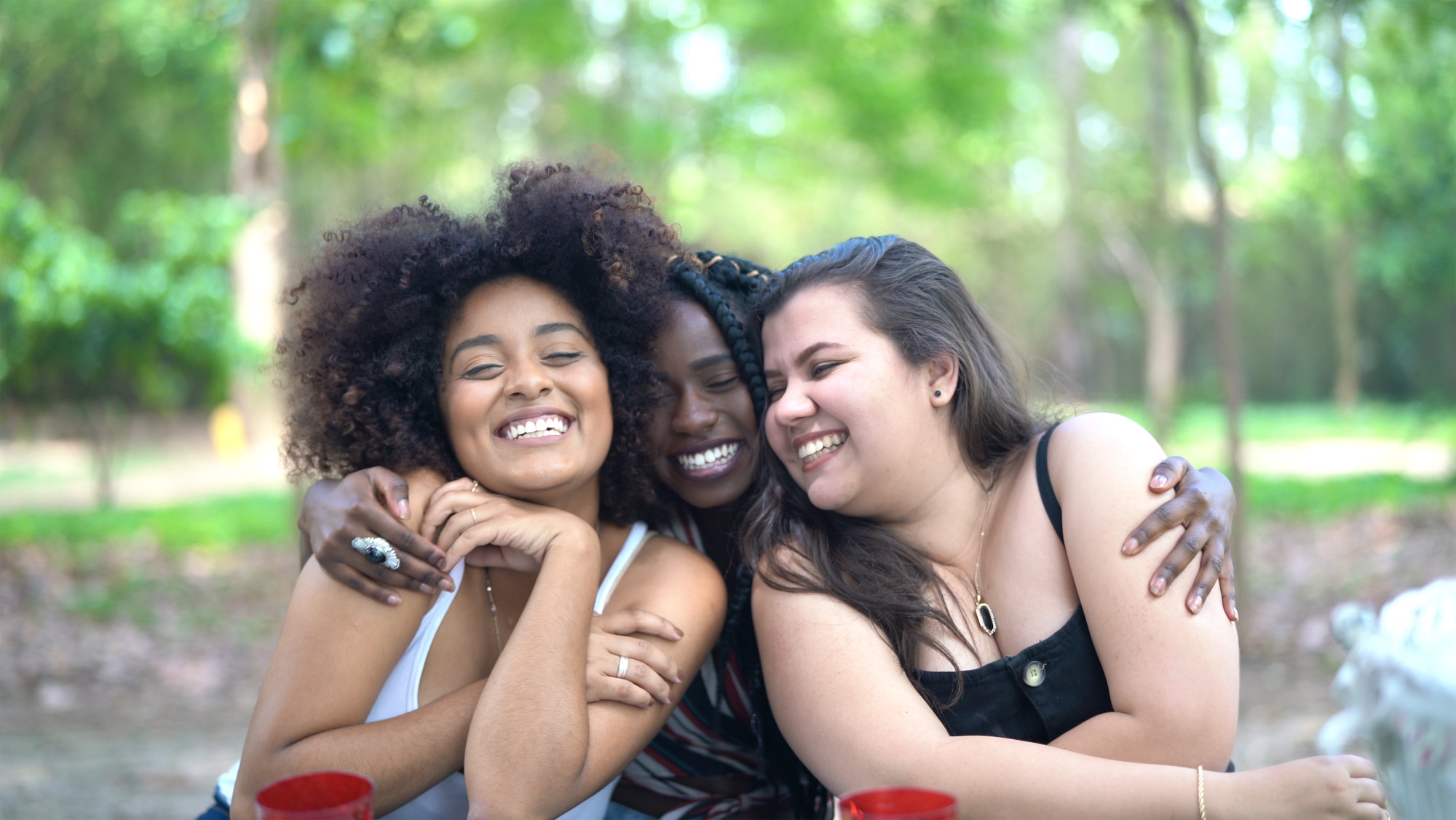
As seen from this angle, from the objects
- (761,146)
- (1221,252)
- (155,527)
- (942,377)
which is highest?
(761,146)

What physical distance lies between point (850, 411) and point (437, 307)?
3.35 ft

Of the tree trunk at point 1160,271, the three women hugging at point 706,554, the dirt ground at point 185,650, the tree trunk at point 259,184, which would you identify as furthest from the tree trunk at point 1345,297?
the three women hugging at point 706,554

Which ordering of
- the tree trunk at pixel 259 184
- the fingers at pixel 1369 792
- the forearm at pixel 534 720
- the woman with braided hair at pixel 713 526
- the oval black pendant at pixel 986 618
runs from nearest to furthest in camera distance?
the fingers at pixel 1369 792
the forearm at pixel 534 720
the oval black pendant at pixel 986 618
the woman with braided hair at pixel 713 526
the tree trunk at pixel 259 184

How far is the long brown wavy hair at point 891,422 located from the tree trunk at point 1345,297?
695 inches

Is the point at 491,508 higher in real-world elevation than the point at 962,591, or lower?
higher

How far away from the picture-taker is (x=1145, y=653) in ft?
7.29

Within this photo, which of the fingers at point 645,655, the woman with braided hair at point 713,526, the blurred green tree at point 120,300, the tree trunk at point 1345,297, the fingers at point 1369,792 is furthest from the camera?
the tree trunk at point 1345,297

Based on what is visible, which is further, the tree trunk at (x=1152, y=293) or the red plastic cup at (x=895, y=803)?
the tree trunk at (x=1152, y=293)

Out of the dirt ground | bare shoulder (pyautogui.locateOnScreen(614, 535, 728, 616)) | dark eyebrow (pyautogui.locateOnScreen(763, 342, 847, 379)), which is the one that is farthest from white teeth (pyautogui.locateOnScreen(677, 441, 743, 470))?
the dirt ground

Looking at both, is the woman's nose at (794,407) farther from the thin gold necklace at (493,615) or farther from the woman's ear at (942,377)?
the thin gold necklace at (493,615)

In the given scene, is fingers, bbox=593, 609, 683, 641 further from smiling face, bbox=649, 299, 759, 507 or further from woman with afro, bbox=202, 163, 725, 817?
smiling face, bbox=649, 299, 759, 507

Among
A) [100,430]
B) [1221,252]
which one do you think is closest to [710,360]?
[1221,252]

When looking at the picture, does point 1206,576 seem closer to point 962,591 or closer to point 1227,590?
point 1227,590

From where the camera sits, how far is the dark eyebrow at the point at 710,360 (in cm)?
287
